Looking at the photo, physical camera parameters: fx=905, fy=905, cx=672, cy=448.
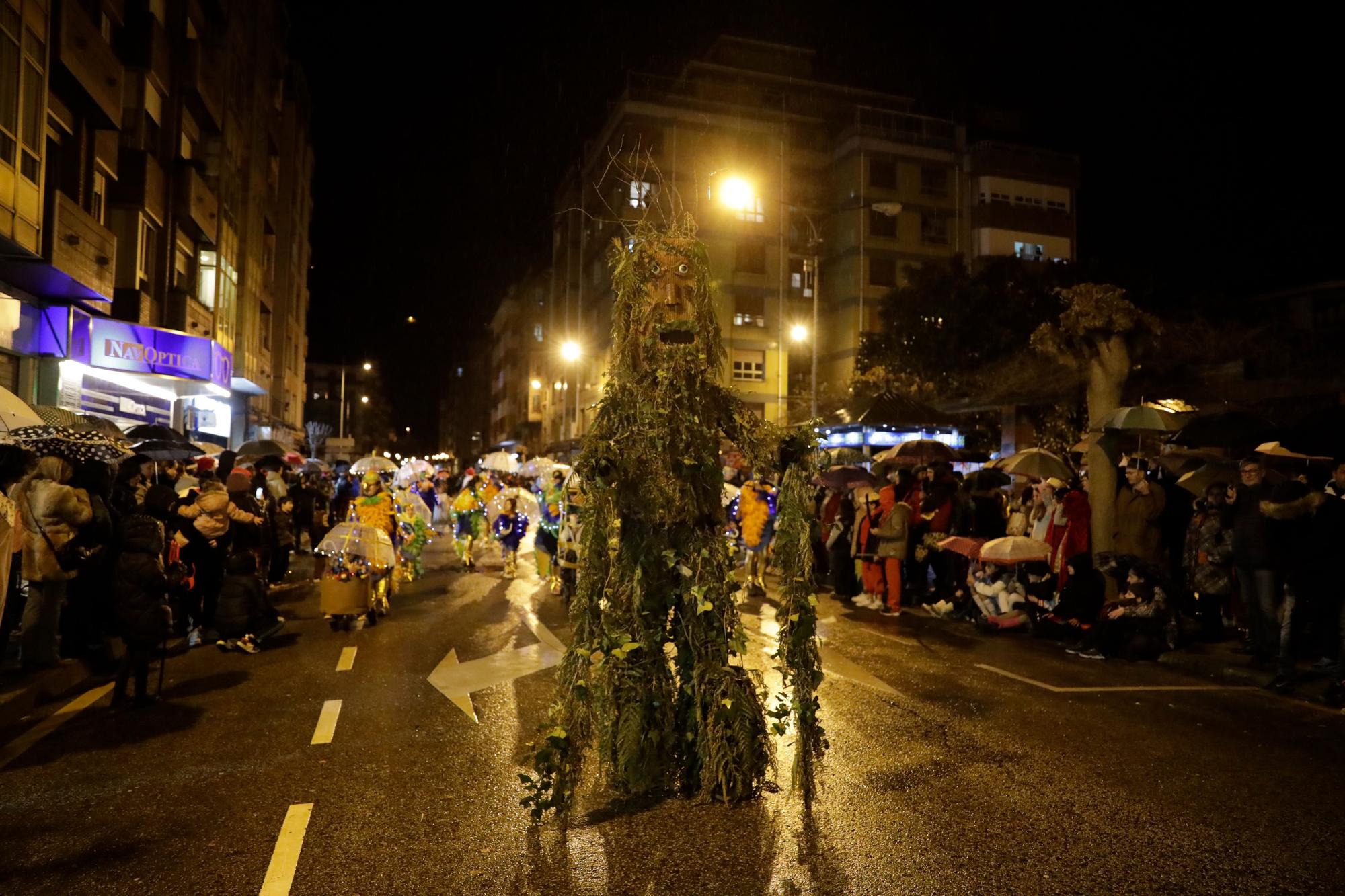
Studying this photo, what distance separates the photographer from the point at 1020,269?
33.1 m

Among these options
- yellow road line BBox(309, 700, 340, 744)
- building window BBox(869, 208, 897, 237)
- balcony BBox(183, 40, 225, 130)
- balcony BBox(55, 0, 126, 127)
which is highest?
building window BBox(869, 208, 897, 237)

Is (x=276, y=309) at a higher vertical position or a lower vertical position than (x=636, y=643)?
higher

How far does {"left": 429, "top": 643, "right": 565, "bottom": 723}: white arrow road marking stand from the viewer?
7.84 meters

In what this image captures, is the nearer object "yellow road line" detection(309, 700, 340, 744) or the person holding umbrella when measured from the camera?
"yellow road line" detection(309, 700, 340, 744)

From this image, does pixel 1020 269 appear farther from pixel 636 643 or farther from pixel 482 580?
pixel 636 643

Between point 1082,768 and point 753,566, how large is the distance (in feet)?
29.0

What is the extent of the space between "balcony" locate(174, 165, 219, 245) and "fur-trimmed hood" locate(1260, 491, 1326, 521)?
25.2m

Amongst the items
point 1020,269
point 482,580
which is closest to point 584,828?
point 482,580

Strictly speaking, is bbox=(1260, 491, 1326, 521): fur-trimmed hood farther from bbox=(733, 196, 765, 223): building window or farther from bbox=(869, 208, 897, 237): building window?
bbox=(869, 208, 897, 237): building window

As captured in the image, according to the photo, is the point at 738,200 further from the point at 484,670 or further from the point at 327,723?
the point at 327,723

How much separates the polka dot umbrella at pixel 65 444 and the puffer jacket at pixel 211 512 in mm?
945

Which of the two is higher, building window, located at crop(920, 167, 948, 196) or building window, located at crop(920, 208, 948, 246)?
building window, located at crop(920, 167, 948, 196)

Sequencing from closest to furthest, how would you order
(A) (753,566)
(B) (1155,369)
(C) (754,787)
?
1. (C) (754,787)
2. (A) (753,566)
3. (B) (1155,369)

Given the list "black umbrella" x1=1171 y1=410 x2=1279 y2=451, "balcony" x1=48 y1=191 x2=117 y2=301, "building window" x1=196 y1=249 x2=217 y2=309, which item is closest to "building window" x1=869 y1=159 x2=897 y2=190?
"building window" x1=196 y1=249 x2=217 y2=309
